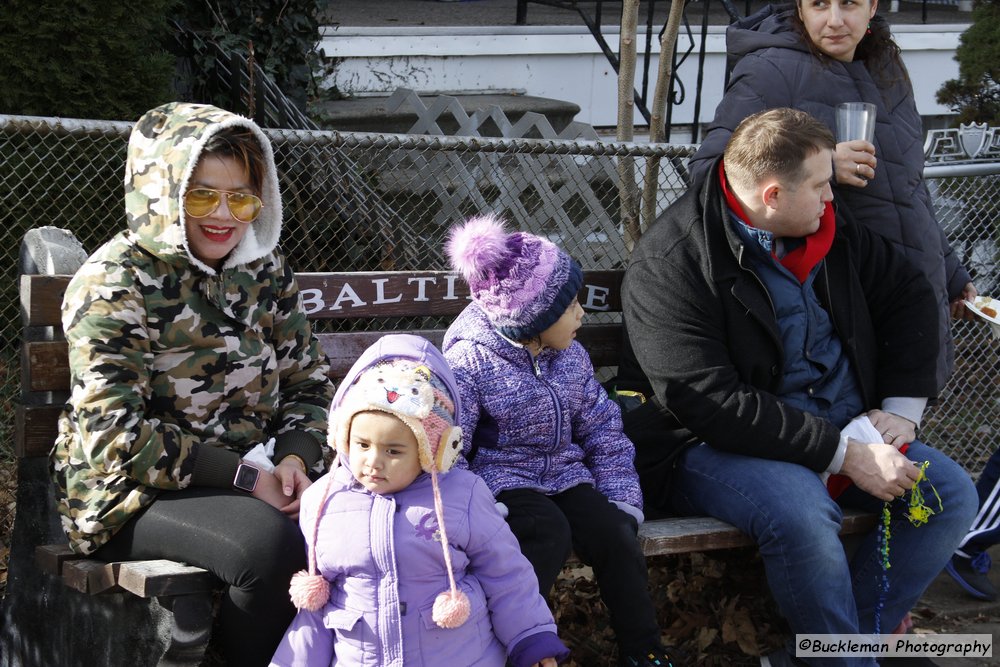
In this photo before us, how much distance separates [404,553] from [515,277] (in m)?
0.89

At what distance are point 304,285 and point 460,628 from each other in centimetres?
142

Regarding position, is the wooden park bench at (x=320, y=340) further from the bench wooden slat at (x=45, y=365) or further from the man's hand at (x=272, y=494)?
the man's hand at (x=272, y=494)

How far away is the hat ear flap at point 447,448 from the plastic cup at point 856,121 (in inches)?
73.9

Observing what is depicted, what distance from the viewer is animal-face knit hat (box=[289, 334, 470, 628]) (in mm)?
2658

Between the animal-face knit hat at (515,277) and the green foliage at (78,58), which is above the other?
the green foliage at (78,58)

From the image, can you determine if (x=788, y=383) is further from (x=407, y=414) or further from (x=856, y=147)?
(x=407, y=414)

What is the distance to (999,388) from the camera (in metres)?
6.18

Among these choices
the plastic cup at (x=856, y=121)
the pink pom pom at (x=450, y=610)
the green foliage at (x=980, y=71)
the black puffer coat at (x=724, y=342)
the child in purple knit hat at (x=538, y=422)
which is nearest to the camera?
the pink pom pom at (x=450, y=610)

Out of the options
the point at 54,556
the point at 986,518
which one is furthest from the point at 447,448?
the point at 986,518

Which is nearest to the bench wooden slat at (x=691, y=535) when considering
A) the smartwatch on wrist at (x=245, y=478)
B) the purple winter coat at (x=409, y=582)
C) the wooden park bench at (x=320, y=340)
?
the wooden park bench at (x=320, y=340)

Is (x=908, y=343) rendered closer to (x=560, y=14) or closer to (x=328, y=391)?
(x=328, y=391)

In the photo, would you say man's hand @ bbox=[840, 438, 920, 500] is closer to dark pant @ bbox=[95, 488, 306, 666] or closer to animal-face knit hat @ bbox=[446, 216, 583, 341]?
animal-face knit hat @ bbox=[446, 216, 583, 341]

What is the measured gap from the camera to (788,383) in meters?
3.59

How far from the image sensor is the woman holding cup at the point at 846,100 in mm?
3901
